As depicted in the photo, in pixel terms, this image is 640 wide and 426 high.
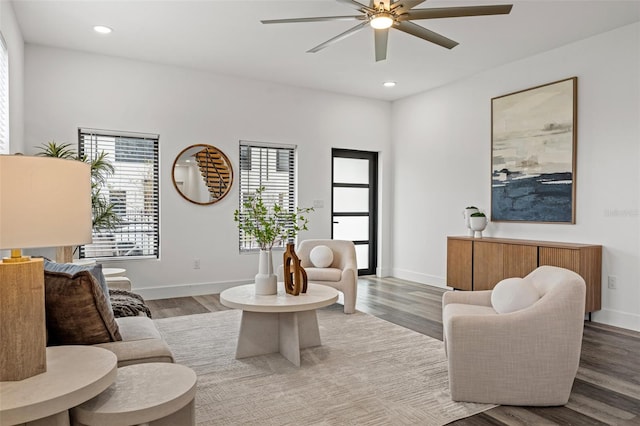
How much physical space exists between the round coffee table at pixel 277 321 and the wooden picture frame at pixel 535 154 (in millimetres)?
2717

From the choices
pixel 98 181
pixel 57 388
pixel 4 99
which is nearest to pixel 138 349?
pixel 57 388

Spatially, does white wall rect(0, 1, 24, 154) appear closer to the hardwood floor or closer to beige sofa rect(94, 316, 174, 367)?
the hardwood floor

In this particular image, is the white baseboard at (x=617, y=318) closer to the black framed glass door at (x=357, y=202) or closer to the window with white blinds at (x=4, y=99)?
the black framed glass door at (x=357, y=202)

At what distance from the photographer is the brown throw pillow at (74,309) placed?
5.88 feet

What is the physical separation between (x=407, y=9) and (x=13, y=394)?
2862 millimetres

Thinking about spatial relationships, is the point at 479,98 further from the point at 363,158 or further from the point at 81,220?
the point at 81,220

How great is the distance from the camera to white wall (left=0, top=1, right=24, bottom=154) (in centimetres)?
351

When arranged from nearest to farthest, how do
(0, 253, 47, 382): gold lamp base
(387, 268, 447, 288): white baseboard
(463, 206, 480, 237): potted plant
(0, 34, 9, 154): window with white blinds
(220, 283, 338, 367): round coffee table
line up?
1. (0, 253, 47, 382): gold lamp base
2. (220, 283, 338, 367): round coffee table
3. (0, 34, 9, 154): window with white blinds
4. (463, 206, 480, 237): potted plant
5. (387, 268, 447, 288): white baseboard

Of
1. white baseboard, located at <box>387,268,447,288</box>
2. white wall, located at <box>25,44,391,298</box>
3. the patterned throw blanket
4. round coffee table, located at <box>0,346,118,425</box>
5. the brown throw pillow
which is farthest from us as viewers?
white baseboard, located at <box>387,268,447,288</box>

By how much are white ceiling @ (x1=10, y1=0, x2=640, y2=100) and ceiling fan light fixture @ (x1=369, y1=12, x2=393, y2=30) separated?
0.48 meters

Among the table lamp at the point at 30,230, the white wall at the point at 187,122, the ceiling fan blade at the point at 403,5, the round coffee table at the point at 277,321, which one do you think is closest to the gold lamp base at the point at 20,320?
the table lamp at the point at 30,230

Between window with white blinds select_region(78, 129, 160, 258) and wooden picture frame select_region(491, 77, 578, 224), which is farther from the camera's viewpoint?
window with white blinds select_region(78, 129, 160, 258)

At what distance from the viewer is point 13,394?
1.31 metres

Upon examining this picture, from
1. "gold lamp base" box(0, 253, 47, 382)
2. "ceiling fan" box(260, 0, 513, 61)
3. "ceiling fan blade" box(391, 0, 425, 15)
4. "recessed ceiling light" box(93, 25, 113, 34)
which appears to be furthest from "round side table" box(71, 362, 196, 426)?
"recessed ceiling light" box(93, 25, 113, 34)
